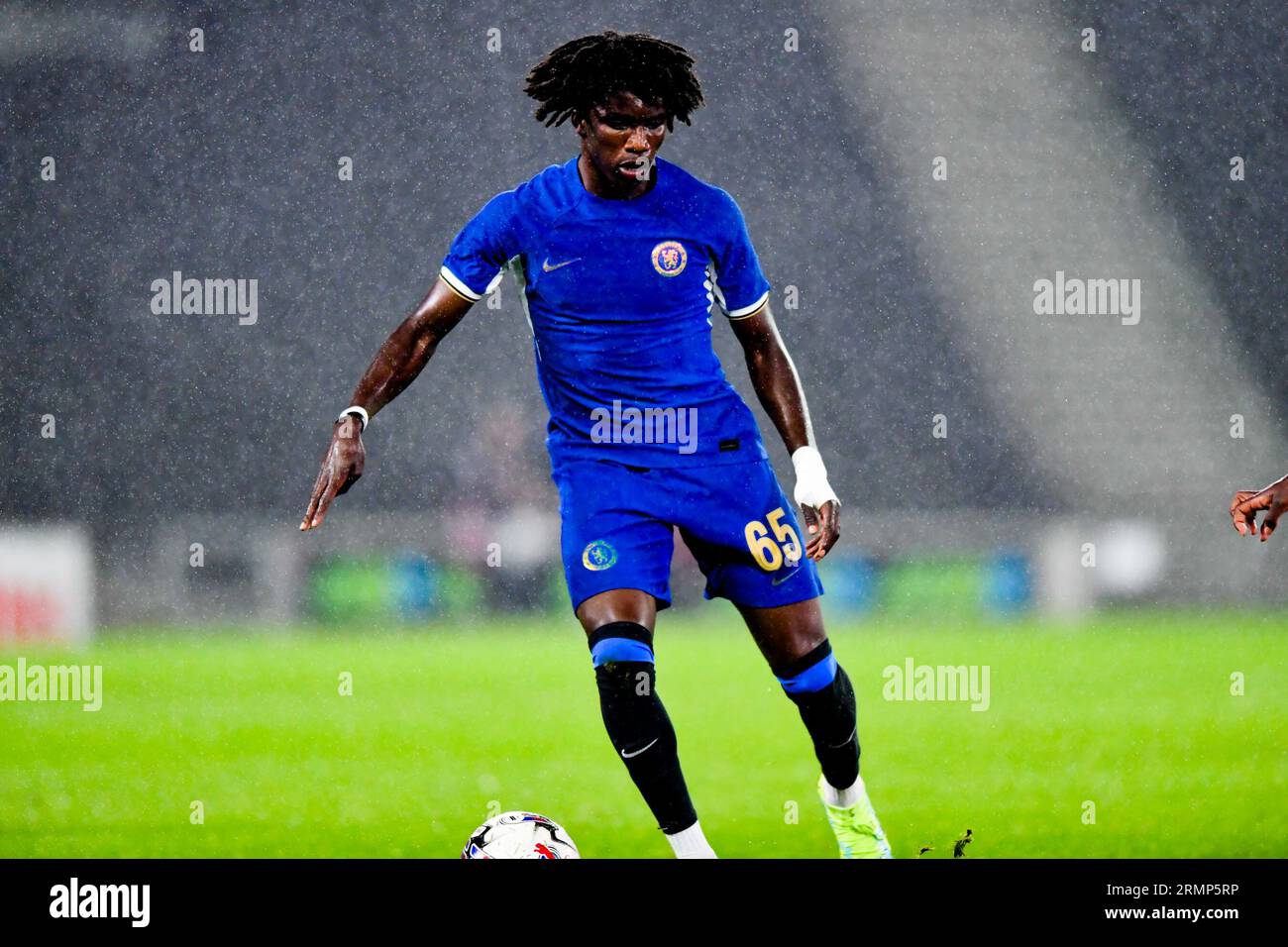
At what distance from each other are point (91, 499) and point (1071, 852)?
12.4 meters

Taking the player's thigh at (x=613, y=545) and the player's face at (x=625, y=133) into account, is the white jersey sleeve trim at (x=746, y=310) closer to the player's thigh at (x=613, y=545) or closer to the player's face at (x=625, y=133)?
the player's face at (x=625, y=133)

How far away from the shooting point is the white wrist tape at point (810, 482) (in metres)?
4.23

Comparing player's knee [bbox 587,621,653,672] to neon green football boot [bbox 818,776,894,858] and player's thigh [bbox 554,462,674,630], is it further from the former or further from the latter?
neon green football boot [bbox 818,776,894,858]

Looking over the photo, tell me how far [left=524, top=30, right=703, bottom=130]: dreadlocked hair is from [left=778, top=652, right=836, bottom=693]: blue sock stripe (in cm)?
157

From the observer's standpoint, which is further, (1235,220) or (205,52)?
(1235,220)

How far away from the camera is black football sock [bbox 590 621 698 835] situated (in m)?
3.88

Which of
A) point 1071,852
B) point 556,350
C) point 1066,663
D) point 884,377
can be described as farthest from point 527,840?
point 884,377

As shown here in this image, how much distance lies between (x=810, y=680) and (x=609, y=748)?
3.51 m

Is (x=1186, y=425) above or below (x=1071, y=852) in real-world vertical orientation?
above

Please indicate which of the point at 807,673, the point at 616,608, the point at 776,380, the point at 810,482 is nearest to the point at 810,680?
the point at 807,673

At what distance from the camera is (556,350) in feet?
13.9

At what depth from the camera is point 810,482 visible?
4.27m

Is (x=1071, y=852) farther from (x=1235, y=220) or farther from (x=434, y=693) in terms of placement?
(x=1235, y=220)

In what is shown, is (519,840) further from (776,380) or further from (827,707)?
(776,380)
